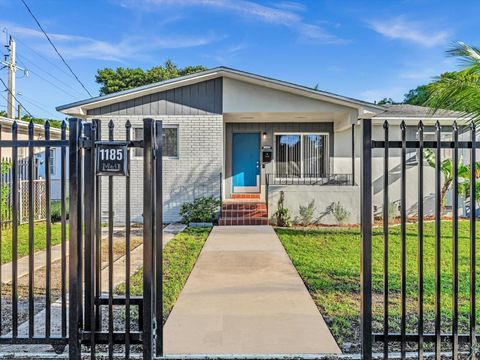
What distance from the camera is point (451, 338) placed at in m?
3.28

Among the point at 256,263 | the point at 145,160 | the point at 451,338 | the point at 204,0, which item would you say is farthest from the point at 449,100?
the point at 204,0

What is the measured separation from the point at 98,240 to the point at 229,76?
910 centimetres

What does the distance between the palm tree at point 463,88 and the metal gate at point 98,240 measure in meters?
3.46

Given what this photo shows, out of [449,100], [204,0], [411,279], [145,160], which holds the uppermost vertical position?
[204,0]

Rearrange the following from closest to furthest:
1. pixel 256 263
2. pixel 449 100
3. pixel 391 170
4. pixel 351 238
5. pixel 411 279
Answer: pixel 449 100 < pixel 411 279 < pixel 256 263 < pixel 351 238 < pixel 391 170

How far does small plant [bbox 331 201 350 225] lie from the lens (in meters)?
11.8

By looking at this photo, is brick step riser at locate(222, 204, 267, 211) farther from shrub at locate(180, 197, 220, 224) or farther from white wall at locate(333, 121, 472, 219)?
white wall at locate(333, 121, 472, 219)

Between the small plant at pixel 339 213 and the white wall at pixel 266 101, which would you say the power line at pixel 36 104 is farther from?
the small plant at pixel 339 213

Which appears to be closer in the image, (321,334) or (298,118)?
(321,334)

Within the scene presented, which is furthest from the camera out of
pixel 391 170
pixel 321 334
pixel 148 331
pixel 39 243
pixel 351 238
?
pixel 391 170

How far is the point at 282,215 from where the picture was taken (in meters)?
11.7

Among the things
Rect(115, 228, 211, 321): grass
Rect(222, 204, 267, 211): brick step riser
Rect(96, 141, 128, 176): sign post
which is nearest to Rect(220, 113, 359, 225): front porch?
Rect(222, 204, 267, 211): brick step riser

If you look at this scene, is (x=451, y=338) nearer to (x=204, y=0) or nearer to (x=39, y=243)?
(x=39, y=243)

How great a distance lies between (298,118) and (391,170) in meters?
3.88
